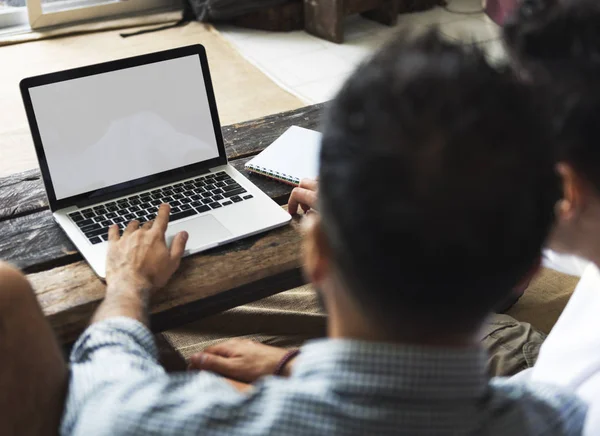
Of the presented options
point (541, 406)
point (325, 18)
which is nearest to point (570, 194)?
point (541, 406)

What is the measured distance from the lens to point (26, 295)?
2.78ft

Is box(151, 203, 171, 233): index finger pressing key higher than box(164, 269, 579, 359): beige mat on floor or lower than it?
higher

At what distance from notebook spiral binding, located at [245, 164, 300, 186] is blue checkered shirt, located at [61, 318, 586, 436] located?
671 mm

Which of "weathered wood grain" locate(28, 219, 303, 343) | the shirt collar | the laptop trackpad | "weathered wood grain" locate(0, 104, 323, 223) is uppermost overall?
the shirt collar

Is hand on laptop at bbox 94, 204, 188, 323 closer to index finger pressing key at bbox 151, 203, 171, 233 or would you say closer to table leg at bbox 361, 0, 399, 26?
index finger pressing key at bbox 151, 203, 171, 233

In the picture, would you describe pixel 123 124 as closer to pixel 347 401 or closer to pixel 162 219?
pixel 162 219

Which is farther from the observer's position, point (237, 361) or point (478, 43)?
point (237, 361)

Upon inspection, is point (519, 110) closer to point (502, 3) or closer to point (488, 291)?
point (488, 291)

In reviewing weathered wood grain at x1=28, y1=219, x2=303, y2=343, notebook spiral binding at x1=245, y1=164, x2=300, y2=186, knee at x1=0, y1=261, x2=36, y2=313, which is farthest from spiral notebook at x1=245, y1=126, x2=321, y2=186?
knee at x1=0, y1=261, x2=36, y2=313

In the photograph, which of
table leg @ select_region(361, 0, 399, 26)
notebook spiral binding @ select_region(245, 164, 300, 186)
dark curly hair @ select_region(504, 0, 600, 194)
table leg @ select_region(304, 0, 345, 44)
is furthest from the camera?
table leg @ select_region(361, 0, 399, 26)

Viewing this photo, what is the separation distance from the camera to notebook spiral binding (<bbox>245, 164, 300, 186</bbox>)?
1.39 m

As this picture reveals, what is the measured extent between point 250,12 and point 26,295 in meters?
3.17

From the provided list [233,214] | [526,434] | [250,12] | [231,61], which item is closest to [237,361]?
[233,214]

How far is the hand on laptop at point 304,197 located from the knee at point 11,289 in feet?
1.73
